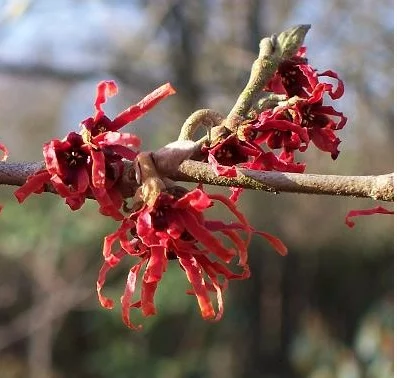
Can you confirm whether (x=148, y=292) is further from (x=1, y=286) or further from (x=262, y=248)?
(x=262, y=248)

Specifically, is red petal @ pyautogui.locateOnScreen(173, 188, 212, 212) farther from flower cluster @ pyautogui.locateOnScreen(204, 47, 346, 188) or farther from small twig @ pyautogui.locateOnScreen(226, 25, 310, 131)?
small twig @ pyautogui.locateOnScreen(226, 25, 310, 131)

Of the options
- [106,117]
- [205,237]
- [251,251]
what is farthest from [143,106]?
[251,251]

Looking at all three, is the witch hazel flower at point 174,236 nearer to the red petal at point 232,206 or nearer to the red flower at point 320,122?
the red petal at point 232,206

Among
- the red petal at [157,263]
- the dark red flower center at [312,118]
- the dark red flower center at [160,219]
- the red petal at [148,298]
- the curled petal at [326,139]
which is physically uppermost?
the dark red flower center at [312,118]

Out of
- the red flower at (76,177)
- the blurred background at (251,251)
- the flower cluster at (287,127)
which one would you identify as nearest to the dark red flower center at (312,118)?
A: the flower cluster at (287,127)

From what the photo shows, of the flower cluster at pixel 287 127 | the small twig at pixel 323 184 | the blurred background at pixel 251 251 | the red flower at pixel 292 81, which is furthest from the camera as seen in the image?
the blurred background at pixel 251 251

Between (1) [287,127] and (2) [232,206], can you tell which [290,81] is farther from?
(2) [232,206]
